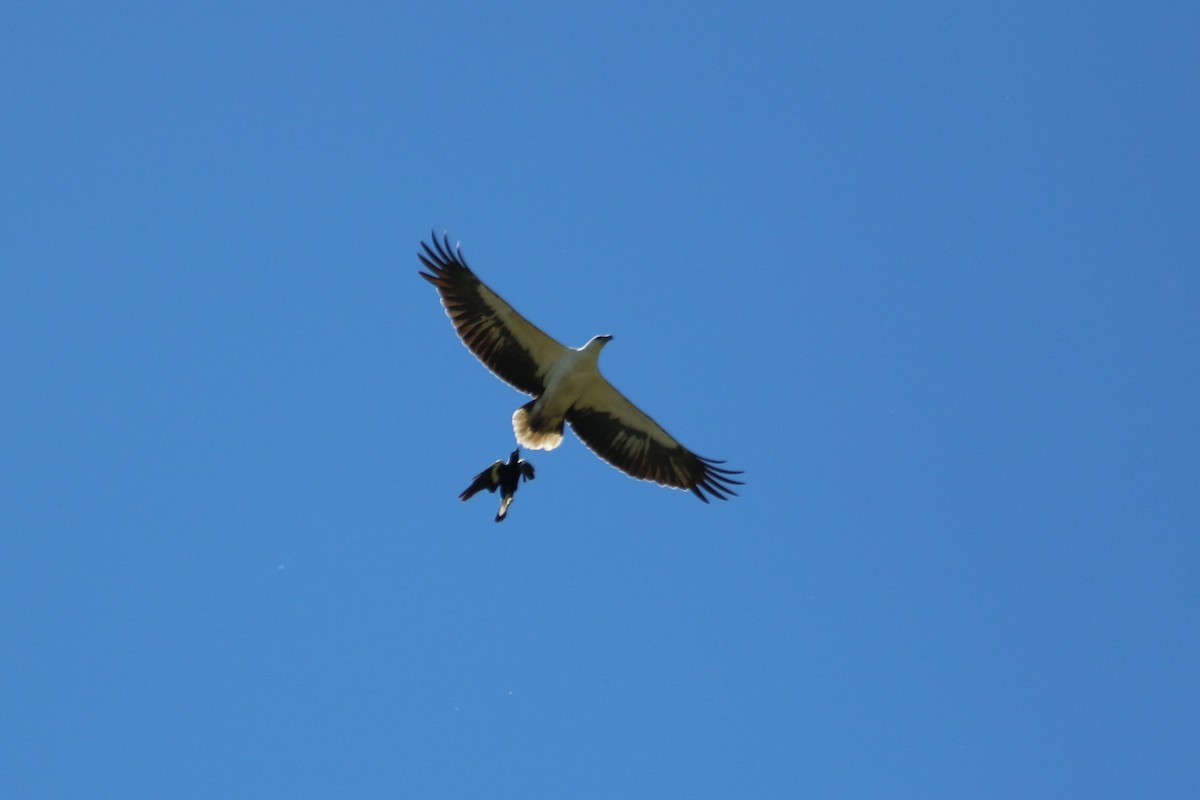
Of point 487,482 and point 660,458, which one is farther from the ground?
point 660,458

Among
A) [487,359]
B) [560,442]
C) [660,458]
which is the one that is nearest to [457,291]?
[487,359]

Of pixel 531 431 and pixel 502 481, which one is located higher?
pixel 531 431

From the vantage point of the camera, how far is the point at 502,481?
15734 mm

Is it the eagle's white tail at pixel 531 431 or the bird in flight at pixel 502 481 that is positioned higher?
the eagle's white tail at pixel 531 431

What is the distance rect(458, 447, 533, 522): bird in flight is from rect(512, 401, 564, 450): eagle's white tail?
731 millimetres

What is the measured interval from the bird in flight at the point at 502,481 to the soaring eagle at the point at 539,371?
0.76m

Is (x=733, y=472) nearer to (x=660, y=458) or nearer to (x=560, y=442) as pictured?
(x=660, y=458)

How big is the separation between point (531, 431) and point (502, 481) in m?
1.06

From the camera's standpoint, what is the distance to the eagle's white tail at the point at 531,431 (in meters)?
16.5

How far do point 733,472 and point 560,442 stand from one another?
7.15 ft

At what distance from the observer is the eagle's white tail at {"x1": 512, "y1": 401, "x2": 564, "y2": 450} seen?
16547mm

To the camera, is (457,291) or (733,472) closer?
(457,291)

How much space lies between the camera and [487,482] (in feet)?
51.5

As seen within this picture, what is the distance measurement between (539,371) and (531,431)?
69 centimetres
